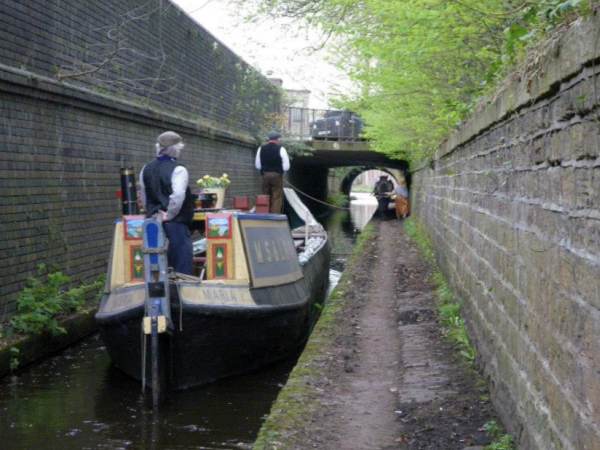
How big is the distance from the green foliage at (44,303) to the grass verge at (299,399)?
295 centimetres

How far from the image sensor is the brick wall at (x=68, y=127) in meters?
8.95

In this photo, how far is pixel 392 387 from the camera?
5.86 metres

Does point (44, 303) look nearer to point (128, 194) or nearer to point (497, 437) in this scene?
point (128, 194)

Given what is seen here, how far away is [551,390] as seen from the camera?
3359mm

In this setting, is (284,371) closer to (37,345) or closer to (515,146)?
(37,345)

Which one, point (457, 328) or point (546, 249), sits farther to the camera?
point (457, 328)

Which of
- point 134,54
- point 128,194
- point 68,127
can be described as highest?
point 134,54

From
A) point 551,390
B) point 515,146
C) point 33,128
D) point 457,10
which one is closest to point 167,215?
point 33,128

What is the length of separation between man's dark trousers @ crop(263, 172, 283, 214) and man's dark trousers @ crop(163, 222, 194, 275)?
5269 mm

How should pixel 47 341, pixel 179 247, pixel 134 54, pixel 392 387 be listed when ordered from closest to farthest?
1. pixel 392 387
2. pixel 179 247
3. pixel 47 341
4. pixel 134 54

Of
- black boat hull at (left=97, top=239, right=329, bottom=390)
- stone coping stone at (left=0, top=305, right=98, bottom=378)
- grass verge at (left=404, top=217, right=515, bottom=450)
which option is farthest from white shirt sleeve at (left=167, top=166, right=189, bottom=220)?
grass verge at (left=404, top=217, right=515, bottom=450)

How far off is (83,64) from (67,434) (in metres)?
6.30

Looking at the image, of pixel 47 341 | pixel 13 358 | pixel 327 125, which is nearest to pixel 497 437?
pixel 13 358

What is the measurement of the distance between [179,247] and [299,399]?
3042 millimetres
